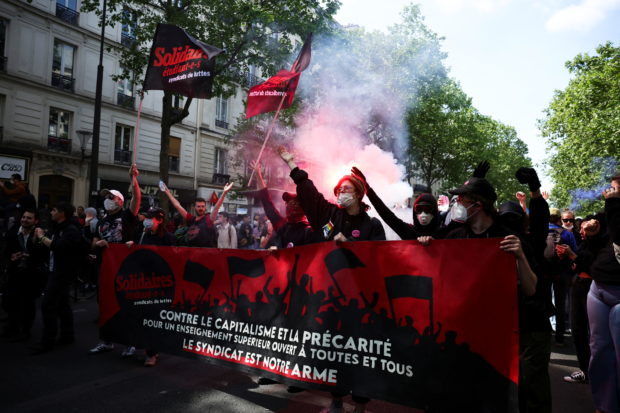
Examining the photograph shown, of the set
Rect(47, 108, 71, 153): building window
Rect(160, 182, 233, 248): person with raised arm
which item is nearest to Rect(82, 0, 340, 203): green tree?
Rect(47, 108, 71, 153): building window

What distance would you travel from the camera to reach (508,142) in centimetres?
5712

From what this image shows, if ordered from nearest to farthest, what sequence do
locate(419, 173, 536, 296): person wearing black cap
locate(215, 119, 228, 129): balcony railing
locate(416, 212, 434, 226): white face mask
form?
locate(419, 173, 536, 296): person wearing black cap → locate(416, 212, 434, 226): white face mask → locate(215, 119, 228, 129): balcony railing

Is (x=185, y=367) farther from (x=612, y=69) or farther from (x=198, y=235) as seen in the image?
(x=612, y=69)

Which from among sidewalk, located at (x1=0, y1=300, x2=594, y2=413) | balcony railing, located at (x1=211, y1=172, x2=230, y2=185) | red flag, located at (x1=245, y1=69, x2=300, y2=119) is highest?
balcony railing, located at (x1=211, y1=172, x2=230, y2=185)

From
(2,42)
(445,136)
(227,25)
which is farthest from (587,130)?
(2,42)

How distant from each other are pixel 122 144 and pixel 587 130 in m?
23.7

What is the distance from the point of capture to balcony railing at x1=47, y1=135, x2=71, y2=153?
2117 cm

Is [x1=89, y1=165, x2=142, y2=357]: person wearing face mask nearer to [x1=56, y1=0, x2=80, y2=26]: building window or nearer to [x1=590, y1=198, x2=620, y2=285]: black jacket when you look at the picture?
[x1=590, y1=198, x2=620, y2=285]: black jacket

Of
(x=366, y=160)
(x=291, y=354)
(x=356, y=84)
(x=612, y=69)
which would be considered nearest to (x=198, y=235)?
(x=291, y=354)

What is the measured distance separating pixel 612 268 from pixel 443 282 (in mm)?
1347

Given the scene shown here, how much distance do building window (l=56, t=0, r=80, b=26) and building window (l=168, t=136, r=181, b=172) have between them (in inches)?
330

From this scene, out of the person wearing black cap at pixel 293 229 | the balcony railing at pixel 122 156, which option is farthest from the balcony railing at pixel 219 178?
the person wearing black cap at pixel 293 229

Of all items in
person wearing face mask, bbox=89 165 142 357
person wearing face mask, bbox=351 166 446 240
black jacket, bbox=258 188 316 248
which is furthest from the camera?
person wearing face mask, bbox=89 165 142 357

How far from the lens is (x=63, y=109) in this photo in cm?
2173
